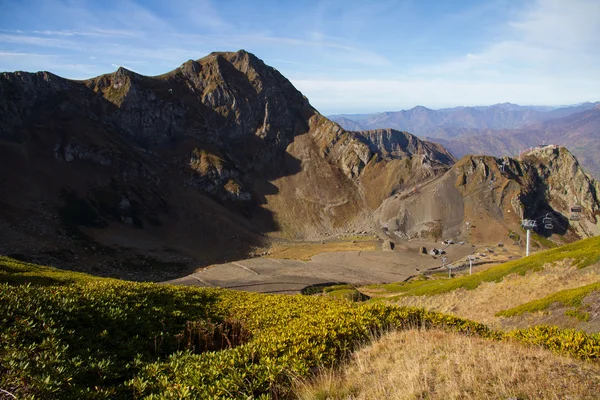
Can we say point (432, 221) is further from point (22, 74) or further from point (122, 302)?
point (22, 74)

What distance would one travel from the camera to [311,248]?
4685 inches

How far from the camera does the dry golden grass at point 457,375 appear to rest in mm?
7215

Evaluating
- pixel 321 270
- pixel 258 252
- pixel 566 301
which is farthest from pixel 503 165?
pixel 566 301

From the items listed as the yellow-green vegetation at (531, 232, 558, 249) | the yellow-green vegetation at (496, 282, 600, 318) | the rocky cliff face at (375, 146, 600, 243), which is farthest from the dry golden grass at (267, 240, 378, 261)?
the yellow-green vegetation at (496, 282, 600, 318)

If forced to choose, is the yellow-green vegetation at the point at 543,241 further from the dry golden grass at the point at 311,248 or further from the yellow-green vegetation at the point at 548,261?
the yellow-green vegetation at the point at 548,261

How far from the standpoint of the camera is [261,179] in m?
160

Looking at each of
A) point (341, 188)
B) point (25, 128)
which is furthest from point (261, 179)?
point (25, 128)

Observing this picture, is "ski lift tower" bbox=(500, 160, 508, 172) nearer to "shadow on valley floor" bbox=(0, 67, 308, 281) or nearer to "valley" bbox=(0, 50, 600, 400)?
"valley" bbox=(0, 50, 600, 400)

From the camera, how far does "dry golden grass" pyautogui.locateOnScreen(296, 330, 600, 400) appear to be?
7.21 metres

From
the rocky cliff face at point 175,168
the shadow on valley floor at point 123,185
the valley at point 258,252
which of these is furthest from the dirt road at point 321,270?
the rocky cliff face at point 175,168

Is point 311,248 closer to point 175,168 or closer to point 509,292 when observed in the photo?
point 175,168

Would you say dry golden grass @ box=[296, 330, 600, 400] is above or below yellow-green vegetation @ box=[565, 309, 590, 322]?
above

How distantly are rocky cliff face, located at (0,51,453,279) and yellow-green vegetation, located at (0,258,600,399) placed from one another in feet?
272

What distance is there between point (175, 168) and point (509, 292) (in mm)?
130272
